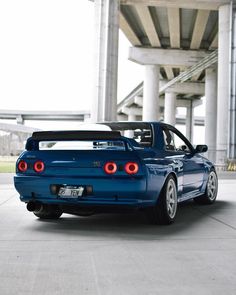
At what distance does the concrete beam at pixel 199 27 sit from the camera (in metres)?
Answer: 35.0

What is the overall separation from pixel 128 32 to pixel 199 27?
6.38 m

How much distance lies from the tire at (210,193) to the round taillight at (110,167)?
2.97 meters

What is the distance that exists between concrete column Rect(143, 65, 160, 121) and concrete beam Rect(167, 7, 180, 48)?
3.25 metres

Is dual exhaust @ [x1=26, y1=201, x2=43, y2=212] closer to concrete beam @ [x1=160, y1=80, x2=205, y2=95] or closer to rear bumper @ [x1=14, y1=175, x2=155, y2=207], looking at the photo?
rear bumper @ [x1=14, y1=175, x2=155, y2=207]

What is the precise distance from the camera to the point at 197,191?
23.9ft

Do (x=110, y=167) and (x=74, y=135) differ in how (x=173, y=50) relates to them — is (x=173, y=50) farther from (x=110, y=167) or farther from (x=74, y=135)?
(x=110, y=167)

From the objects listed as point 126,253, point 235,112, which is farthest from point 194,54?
point 126,253

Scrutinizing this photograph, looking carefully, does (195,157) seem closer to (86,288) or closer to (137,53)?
(86,288)

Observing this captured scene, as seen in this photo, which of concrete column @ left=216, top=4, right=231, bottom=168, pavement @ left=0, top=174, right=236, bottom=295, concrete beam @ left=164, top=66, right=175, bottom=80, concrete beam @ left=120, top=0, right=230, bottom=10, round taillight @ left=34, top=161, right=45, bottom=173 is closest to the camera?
pavement @ left=0, top=174, right=236, bottom=295

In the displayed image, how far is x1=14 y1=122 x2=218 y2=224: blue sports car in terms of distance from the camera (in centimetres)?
528

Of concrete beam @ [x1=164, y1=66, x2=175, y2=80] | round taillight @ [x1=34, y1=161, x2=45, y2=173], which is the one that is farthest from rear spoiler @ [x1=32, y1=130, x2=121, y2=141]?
concrete beam @ [x1=164, y1=66, x2=175, y2=80]

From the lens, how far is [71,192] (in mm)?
5434

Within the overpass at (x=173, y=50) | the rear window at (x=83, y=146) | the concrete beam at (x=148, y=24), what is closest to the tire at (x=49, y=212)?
the rear window at (x=83, y=146)

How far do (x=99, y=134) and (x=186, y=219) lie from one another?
6.22 ft
